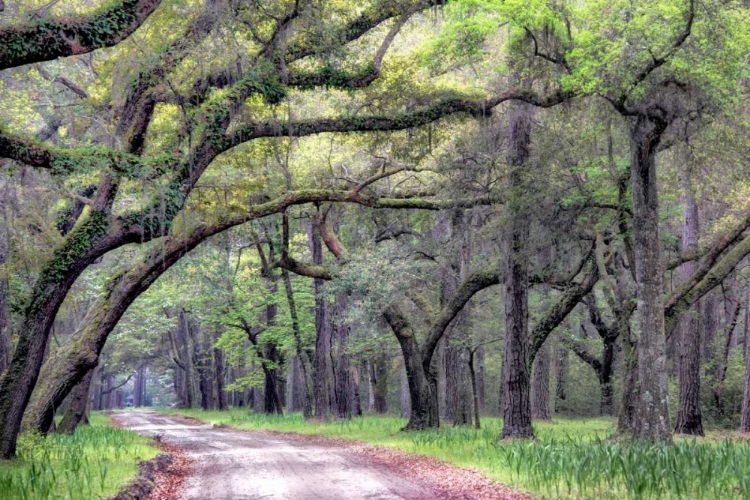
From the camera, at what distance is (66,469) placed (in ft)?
29.5

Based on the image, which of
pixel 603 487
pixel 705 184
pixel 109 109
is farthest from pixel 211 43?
pixel 705 184

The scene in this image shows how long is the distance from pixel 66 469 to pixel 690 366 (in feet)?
52.2

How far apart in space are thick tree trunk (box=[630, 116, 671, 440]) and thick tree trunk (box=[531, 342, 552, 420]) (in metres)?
15.4

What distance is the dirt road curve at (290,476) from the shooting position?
8891 millimetres

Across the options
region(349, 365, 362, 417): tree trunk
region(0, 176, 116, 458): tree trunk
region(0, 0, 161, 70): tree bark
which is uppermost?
region(0, 0, 161, 70): tree bark

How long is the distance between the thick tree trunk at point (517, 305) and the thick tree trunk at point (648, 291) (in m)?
3.16

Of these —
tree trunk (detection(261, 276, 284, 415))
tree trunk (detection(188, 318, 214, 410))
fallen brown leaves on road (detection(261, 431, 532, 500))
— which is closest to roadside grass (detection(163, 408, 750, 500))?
fallen brown leaves on road (detection(261, 431, 532, 500))

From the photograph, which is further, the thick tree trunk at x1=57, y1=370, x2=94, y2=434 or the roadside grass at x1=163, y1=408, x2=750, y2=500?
the thick tree trunk at x1=57, y1=370, x2=94, y2=434

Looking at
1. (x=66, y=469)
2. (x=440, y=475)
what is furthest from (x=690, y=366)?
(x=66, y=469)

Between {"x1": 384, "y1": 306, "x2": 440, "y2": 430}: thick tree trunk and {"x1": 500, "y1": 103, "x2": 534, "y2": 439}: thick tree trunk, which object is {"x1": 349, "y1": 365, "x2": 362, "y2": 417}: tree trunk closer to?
{"x1": 384, "y1": 306, "x2": 440, "y2": 430}: thick tree trunk

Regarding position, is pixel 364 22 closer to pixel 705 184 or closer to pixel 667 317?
pixel 705 184

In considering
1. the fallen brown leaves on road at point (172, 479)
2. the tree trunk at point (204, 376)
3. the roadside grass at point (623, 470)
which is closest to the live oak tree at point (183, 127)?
the fallen brown leaves on road at point (172, 479)

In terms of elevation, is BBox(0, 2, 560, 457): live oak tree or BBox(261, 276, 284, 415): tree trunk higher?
BBox(0, 2, 560, 457): live oak tree

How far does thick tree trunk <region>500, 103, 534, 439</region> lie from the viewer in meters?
14.3
